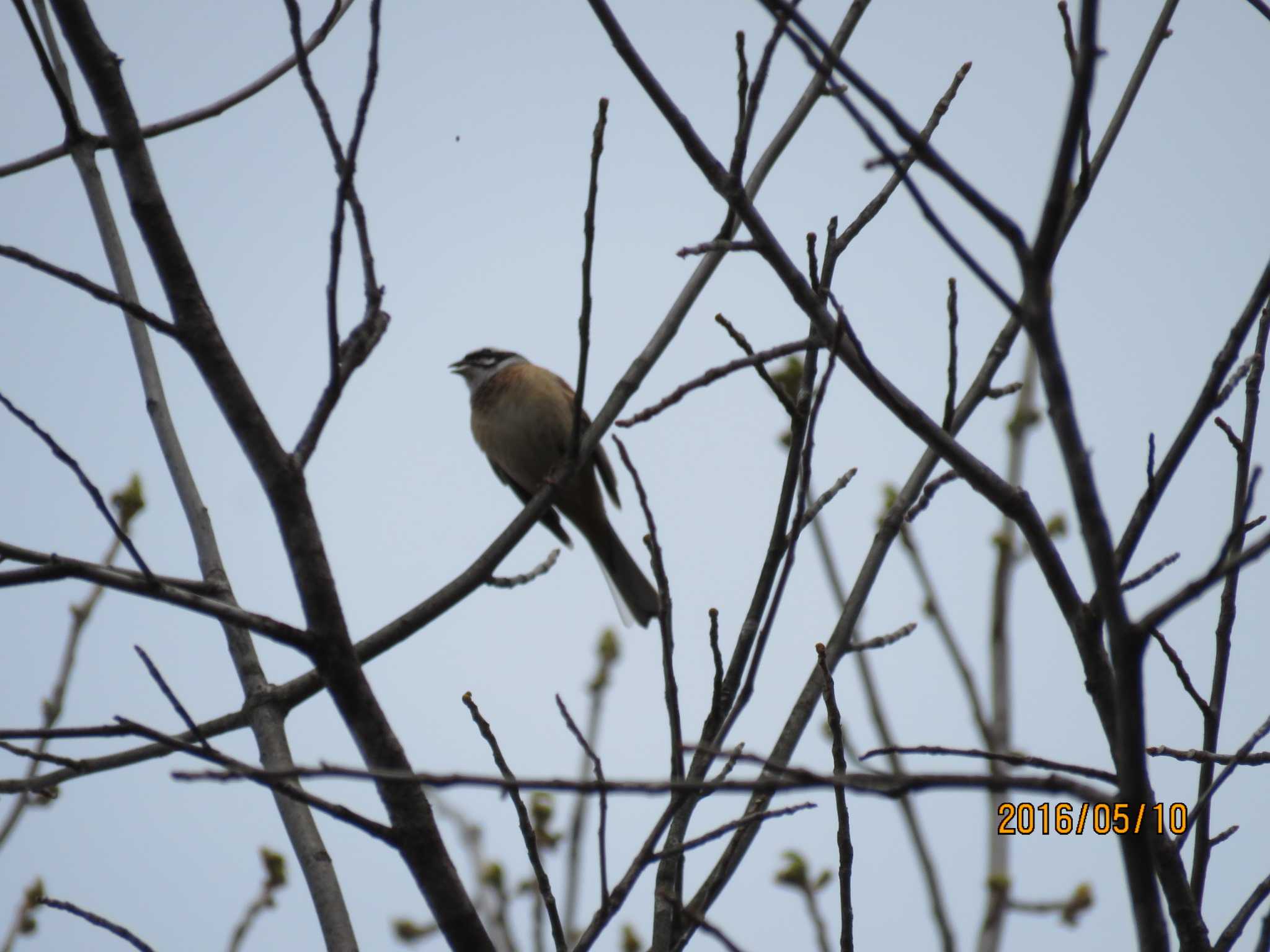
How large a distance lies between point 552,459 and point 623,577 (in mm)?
808

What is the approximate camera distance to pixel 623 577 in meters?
7.31

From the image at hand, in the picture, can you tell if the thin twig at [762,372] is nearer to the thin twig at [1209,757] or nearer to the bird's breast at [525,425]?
the thin twig at [1209,757]

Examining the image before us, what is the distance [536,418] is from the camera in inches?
290

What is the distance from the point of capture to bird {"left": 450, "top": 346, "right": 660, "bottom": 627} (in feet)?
23.7

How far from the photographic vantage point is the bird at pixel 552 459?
23.7 feet

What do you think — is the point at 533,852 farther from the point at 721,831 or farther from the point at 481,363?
the point at 481,363

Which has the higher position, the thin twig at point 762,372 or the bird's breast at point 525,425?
the bird's breast at point 525,425

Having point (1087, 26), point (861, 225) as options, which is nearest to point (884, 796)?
point (1087, 26)

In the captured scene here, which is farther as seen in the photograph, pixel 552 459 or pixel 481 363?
pixel 481 363

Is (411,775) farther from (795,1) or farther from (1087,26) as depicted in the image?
(795,1)

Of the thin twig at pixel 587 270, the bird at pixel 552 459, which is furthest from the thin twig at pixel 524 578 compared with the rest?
the bird at pixel 552 459

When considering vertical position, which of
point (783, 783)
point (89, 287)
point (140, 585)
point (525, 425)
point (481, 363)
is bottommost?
point (783, 783)

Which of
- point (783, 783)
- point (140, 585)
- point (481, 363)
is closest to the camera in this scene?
point (783, 783)

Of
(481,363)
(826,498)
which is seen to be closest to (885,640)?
(826,498)
